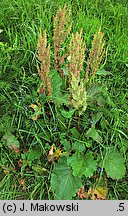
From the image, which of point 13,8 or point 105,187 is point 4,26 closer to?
point 13,8

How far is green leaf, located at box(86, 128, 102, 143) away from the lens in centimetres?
262

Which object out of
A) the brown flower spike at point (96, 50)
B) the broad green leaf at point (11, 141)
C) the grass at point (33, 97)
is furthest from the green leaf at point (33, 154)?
the brown flower spike at point (96, 50)

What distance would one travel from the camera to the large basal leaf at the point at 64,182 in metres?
2.56

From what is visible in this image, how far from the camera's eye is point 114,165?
2648 millimetres

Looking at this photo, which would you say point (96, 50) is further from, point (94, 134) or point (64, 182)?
point (64, 182)

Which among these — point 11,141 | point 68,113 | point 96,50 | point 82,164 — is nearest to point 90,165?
point 82,164

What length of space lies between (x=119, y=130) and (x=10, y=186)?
92 centimetres

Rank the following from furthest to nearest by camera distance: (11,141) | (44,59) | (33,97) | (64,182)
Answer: (33,97)
(11,141)
(64,182)
(44,59)

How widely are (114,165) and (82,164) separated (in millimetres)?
237

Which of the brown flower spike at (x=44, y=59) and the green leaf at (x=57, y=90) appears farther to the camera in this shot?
the green leaf at (x=57, y=90)

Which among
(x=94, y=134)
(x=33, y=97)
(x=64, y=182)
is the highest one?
(x=33, y=97)

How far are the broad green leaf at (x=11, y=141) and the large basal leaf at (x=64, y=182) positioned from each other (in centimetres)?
34

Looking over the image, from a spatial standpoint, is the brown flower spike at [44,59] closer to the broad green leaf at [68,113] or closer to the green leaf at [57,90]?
the green leaf at [57,90]

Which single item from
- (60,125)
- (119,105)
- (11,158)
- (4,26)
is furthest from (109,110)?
(4,26)
